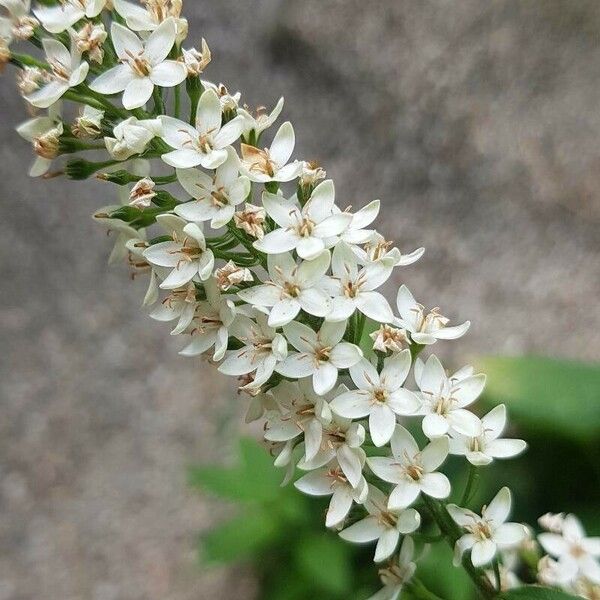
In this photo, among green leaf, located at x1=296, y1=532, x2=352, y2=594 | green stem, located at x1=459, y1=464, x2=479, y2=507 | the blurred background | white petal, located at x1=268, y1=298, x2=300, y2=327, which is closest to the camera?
white petal, located at x1=268, y1=298, x2=300, y2=327

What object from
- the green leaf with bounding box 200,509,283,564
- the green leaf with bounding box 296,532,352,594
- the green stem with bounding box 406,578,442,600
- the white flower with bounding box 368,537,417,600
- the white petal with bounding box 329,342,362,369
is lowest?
the green leaf with bounding box 200,509,283,564

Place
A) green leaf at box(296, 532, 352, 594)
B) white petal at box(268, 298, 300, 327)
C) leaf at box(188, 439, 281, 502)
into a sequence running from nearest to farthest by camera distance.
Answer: white petal at box(268, 298, 300, 327)
green leaf at box(296, 532, 352, 594)
leaf at box(188, 439, 281, 502)

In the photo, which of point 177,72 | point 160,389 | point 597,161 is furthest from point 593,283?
point 177,72

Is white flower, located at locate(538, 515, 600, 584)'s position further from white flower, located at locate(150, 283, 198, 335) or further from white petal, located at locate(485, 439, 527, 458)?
white flower, located at locate(150, 283, 198, 335)

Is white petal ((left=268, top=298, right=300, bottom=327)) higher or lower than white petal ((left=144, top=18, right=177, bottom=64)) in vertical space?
lower

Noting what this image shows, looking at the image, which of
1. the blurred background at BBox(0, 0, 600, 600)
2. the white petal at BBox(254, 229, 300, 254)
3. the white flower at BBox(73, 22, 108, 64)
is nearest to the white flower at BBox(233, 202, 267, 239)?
the white petal at BBox(254, 229, 300, 254)

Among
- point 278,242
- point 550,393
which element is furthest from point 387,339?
Answer: point 550,393

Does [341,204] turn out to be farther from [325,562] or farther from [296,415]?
[296,415]

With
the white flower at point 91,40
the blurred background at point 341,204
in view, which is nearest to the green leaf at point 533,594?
the white flower at point 91,40
